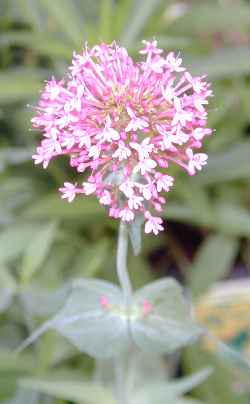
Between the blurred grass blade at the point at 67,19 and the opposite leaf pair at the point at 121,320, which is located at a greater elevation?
the blurred grass blade at the point at 67,19

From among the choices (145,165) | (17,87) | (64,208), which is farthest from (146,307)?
(17,87)

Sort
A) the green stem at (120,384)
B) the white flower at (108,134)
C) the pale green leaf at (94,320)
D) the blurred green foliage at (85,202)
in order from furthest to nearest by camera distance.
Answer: the blurred green foliage at (85,202), the green stem at (120,384), the pale green leaf at (94,320), the white flower at (108,134)

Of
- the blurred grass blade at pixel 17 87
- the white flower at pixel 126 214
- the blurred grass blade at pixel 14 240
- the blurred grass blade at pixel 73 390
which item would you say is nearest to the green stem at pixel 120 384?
the blurred grass blade at pixel 73 390

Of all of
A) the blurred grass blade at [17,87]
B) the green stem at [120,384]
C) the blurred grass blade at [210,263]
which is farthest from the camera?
the blurred grass blade at [210,263]

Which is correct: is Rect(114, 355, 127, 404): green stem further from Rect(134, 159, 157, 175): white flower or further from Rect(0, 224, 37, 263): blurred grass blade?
Rect(134, 159, 157, 175): white flower

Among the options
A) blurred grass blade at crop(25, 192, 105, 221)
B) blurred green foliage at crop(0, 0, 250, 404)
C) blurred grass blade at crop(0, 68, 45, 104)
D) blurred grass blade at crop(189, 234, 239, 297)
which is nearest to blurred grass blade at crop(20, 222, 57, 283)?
blurred green foliage at crop(0, 0, 250, 404)

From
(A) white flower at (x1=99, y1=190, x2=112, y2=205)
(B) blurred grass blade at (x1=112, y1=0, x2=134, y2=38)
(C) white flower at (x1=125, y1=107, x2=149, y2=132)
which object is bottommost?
(A) white flower at (x1=99, y1=190, x2=112, y2=205)

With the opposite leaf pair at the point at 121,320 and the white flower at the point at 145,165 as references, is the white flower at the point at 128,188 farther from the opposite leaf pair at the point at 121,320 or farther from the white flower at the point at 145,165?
the opposite leaf pair at the point at 121,320
